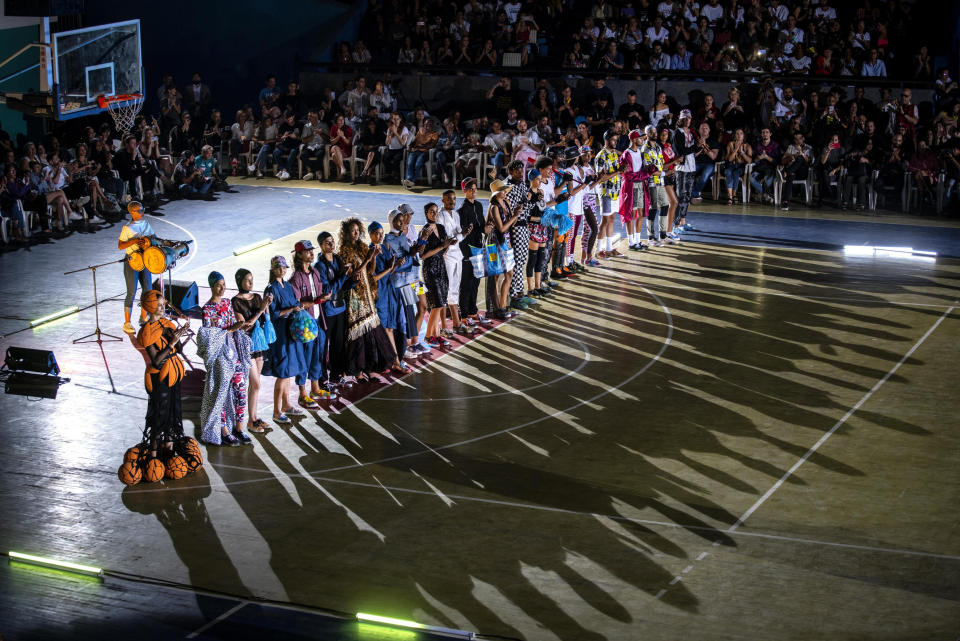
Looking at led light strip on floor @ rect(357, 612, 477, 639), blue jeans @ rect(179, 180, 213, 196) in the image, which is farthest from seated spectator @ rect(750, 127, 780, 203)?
led light strip on floor @ rect(357, 612, 477, 639)

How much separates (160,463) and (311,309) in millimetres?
2446

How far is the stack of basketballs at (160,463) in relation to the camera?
1048 cm

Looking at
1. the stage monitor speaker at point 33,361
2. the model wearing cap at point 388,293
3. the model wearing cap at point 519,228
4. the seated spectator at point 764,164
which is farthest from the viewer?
the seated spectator at point 764,164

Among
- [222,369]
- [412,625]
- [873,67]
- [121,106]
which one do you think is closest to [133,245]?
[222,369]

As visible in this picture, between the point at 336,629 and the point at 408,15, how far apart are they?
25.5 meters

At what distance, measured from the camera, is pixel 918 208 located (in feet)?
78.8

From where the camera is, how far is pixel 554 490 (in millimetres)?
10461

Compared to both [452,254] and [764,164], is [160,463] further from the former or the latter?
[764,164]

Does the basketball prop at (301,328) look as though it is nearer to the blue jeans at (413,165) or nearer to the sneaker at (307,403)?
A: the sneaker at (307,403)

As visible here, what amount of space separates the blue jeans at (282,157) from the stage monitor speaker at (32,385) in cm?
1491

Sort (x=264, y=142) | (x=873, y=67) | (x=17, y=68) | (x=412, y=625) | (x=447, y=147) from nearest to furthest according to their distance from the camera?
(x=412, y=625) → (x=17, y=68) → (x=873, y=67) → (x=447, y=147) → (x=264, y=142)

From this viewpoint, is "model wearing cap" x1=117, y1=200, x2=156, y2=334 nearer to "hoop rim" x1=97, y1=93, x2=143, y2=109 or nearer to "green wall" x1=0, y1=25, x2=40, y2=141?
"hoop rim" x1=97, y1=93, x2=143, y2=109

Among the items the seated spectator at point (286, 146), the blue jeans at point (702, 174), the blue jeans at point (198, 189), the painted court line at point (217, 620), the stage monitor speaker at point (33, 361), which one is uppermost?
the seated spectator at point (286, 146)

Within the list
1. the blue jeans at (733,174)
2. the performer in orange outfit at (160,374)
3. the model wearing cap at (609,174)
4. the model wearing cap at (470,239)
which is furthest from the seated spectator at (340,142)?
the performer in orange outfit at (160,374)
